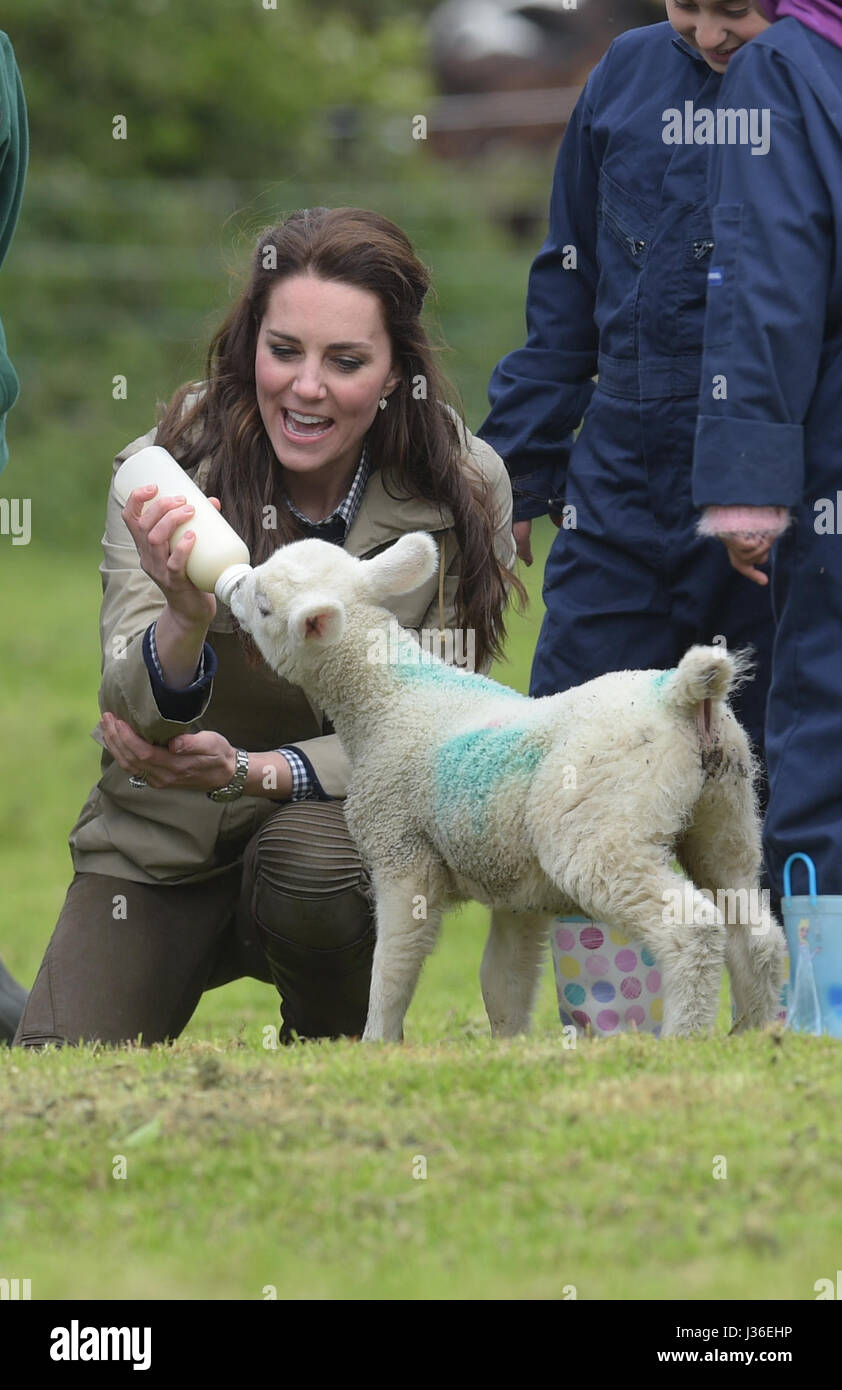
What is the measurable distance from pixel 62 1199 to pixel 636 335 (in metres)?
2.43

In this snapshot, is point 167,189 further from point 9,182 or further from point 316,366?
Result: point 316,366

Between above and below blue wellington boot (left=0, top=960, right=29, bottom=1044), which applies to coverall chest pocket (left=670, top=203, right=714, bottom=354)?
above

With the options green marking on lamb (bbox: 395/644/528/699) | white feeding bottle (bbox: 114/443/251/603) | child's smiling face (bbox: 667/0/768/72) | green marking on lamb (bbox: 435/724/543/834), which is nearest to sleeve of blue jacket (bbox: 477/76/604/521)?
child's smiling face (bbox: 667/0/768/72)

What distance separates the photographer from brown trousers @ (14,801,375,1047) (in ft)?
15.5

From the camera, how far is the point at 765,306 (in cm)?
405

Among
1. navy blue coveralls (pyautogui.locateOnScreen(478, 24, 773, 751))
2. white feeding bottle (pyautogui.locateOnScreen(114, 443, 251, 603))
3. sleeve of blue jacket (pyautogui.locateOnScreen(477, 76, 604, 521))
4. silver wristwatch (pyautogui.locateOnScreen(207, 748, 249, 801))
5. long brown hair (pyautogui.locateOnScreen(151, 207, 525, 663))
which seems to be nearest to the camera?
white feeding bottle (pyautogui.locateOnScreen(114, 443, 251, 603))

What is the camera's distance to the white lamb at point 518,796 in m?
3.78

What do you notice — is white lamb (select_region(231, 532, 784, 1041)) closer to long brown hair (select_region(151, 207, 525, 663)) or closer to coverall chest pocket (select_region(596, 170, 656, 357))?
long brown hair (select_region(151, 207, 525, 663))

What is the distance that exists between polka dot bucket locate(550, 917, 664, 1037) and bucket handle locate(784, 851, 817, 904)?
455mm

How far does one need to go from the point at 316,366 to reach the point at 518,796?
1.29 meters

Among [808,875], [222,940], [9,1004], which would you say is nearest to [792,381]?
[808,875]

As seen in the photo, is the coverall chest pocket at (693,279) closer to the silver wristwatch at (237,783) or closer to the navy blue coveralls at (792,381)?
the navy blue coveralls at (792,381)

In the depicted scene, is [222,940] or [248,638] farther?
[222,940]

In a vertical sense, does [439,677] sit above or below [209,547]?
below
